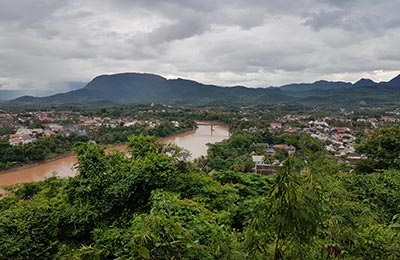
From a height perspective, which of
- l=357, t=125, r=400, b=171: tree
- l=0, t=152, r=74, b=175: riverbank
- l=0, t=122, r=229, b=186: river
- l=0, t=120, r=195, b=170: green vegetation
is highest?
l=357, t=125, r=400, b=171: tree

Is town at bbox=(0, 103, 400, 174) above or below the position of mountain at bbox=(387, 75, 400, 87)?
below

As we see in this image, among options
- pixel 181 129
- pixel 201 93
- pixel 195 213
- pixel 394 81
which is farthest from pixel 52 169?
pixel 394 81

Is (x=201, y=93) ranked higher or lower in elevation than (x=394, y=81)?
lower

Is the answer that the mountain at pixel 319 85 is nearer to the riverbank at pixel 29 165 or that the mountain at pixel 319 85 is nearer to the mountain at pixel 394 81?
the mountain at pixel 394 81

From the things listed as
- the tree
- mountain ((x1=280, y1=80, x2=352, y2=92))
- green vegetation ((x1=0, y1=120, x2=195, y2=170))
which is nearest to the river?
green vegetation ((x1=0, y1=120, x2=195, y2=170))

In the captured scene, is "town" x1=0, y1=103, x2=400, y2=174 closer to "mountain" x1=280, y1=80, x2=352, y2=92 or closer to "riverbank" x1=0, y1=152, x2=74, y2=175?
"riverbank" x1=0, y1=152, x2=74, y2=175

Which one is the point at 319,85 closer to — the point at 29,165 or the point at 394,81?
the point at 394,81

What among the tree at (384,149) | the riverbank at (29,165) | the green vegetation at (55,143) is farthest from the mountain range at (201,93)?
the tree at (384,149)
